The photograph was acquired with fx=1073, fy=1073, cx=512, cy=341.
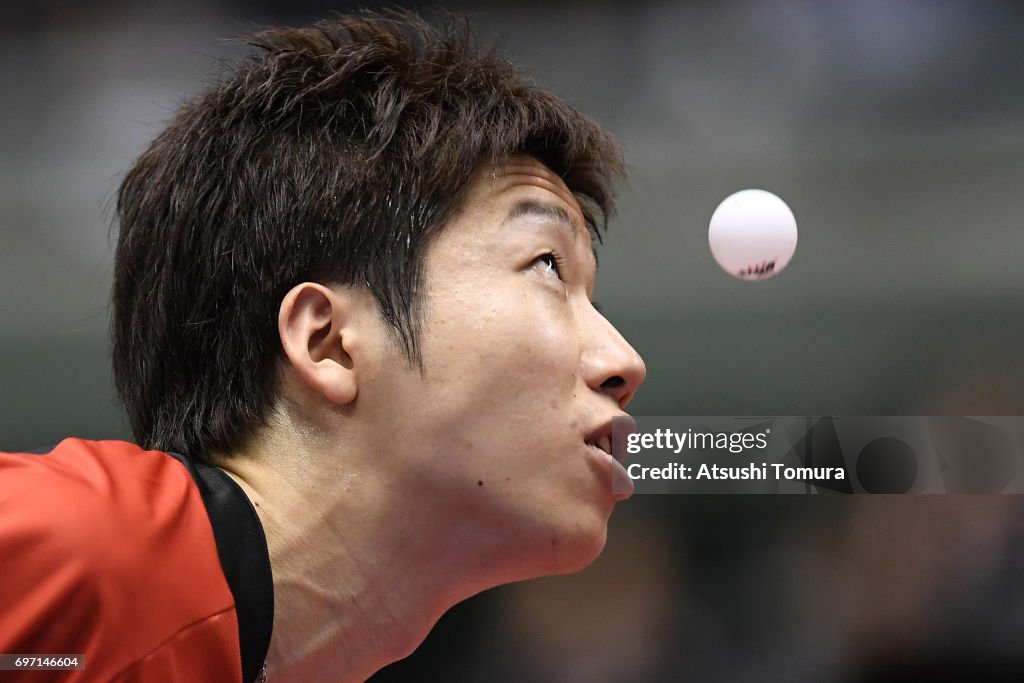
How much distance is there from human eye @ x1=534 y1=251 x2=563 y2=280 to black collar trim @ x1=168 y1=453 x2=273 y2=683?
15.7 inches

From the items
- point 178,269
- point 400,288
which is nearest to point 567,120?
point 400,288

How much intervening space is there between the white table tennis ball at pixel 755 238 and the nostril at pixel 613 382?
0.72m

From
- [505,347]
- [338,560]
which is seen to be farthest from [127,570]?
[505,347]

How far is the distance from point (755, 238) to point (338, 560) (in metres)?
1.01

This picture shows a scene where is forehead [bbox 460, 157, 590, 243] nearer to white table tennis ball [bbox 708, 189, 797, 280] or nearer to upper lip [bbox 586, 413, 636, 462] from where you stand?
upper lip [bbox 586, 413, 636, 462]

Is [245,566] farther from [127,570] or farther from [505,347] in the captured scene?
[505,347]

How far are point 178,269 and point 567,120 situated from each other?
0.49 m

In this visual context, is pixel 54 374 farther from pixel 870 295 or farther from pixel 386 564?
pixel 870 295

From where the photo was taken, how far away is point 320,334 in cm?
113

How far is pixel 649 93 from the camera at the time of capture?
2.09 meters

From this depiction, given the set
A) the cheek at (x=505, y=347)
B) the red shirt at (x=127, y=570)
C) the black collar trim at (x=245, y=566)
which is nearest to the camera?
the red shirt at (x=127, y=570)

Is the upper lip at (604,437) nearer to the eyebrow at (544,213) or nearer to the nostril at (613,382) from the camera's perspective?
the nostril at (613,382)

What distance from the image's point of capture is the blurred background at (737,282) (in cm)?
190

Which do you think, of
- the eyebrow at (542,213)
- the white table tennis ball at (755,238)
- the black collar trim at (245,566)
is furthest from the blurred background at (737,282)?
the black collar trim at (245,566)
